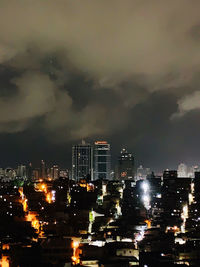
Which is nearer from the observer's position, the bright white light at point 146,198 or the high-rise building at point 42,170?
the bright white light at point 146,198

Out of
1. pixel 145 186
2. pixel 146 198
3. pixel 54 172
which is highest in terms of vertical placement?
pixel 54 172

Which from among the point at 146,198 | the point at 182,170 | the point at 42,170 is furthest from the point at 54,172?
the point at 146,198

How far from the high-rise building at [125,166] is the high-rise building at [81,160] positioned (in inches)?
161

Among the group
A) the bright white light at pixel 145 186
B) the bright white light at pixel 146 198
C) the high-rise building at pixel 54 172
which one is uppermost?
the high-rise building at pixel 54 172

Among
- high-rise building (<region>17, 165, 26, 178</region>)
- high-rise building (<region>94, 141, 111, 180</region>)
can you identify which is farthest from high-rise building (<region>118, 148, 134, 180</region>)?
high-rise building (<region>17, 165, 26, 178</region>)

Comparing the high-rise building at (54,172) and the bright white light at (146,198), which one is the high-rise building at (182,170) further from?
the bright white light at (146,198)

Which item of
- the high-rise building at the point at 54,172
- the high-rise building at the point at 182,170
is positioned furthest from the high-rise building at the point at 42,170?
the high-rise building at the point at 182,170

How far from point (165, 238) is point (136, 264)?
149 inches

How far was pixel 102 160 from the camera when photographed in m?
57.6

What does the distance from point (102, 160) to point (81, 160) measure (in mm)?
3016

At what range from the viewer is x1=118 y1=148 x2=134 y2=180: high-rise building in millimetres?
53938

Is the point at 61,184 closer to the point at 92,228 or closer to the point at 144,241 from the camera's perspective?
the point at 92,228

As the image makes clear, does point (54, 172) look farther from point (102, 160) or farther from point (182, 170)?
point (182, 170)

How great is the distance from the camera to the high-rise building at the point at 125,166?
5394 centimetres
